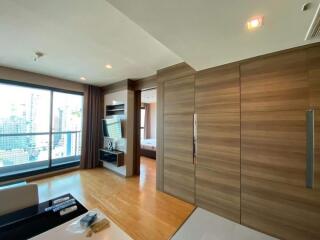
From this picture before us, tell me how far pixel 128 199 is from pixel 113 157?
175 cm

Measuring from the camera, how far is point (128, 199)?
10.1ft

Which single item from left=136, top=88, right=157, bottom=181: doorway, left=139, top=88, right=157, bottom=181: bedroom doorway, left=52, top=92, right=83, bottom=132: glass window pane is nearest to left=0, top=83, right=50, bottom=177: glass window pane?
left=52, top=92, right=83, bottom=132: glass window pane

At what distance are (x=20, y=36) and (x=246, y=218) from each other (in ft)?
14.3

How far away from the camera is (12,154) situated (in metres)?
4.09

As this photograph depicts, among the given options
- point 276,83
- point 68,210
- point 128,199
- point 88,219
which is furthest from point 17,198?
point 276,83

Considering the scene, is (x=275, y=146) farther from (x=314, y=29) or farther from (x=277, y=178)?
(x=314, y=29)

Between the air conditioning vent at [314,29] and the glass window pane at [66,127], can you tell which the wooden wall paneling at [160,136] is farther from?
the glass window pane at [66,127]

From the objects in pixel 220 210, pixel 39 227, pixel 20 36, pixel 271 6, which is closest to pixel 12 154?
pixel 20 36

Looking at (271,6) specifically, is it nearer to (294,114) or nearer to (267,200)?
(294,114)

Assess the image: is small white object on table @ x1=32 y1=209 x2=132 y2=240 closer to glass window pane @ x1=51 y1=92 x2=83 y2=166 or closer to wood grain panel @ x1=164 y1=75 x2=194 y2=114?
wood grain panel @ x1=164 y1=75 x2=194 y2=114

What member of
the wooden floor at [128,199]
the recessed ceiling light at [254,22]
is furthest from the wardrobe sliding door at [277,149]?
the wooden floor at [128,199]

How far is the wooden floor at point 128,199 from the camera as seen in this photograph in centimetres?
230

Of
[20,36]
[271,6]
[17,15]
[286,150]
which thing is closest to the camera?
[271,6]

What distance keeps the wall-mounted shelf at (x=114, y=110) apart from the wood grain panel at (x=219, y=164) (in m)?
2.62
